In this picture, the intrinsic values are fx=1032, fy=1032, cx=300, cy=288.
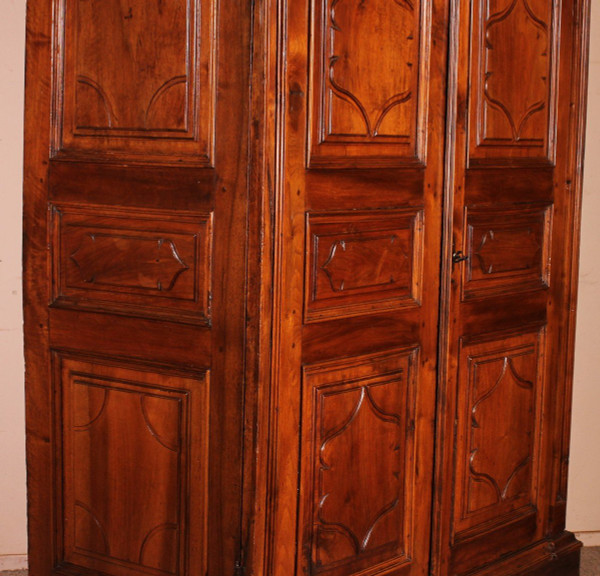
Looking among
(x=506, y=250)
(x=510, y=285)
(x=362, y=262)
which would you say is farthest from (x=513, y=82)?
(x=362, y=262)

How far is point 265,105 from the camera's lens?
7.79 ft

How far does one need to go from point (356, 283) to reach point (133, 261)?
0.57m

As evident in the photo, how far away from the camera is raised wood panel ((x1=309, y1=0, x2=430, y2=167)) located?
2.50m

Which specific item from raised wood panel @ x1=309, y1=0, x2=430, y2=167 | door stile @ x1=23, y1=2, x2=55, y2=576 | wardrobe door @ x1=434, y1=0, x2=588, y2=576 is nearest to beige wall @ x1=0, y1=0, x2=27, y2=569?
door stile @ x1=23, y1=2, x2=55, y2=576

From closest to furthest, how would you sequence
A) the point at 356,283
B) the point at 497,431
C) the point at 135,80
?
the point at 135,80
the point at 356,283
the point at 497,431

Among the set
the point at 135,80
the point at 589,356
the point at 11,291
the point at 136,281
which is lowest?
the point at 589,356

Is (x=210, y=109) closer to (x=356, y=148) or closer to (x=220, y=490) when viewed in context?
(x=356, y=148)

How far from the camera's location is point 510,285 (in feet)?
10.3

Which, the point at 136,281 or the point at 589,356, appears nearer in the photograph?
the point at 136,281

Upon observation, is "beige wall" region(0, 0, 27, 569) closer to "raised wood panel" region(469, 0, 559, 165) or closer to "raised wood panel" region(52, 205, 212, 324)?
"raised wood panel" region(52, 205, 212, 324)

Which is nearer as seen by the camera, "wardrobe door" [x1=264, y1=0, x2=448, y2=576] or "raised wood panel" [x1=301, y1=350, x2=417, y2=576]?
"wardrobe door" [x1=264, y1=0, x2=448, y2=576]

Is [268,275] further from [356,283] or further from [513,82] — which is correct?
[513,82]

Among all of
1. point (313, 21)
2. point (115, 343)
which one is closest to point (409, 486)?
point (115, 343)

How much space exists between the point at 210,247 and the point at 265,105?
374mm
